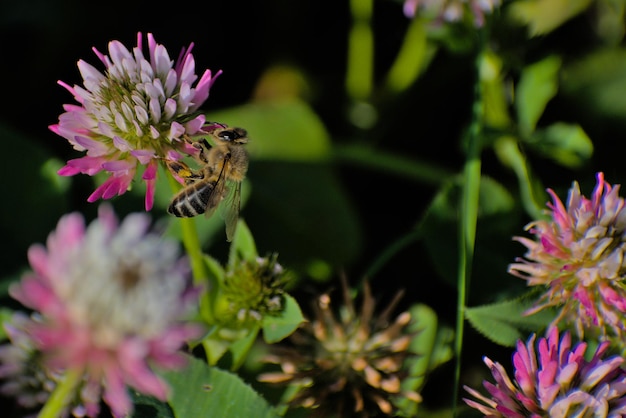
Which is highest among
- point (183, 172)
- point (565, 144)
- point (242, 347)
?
point (565, 144)

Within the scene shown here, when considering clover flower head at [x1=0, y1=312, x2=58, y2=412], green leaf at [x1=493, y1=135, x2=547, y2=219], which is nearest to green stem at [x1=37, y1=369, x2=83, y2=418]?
clover flower head at [x1=0, y1=312, x2=58, y2=412]

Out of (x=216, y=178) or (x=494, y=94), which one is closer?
(x=216, y=178)

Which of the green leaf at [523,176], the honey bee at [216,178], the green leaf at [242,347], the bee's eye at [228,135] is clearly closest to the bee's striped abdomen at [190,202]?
the honey bee at [216,178]

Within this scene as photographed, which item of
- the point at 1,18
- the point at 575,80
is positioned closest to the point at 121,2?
the point at 1,18

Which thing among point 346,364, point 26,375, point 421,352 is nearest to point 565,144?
point 421,352

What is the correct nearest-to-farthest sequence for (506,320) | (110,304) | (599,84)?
(110,304)
(506,320)
(599,84)

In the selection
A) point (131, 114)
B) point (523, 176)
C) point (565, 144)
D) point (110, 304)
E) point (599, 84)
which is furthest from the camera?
point (599, 84)

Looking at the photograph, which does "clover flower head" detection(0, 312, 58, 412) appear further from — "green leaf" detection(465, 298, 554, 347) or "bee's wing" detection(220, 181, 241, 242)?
"green leaf" detection(465, 298, 554, 347)

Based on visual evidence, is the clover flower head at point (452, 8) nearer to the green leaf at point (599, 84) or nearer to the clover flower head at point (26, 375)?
the green leaf at point (599, 84)

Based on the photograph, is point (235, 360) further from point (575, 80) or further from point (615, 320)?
point (575, 80)

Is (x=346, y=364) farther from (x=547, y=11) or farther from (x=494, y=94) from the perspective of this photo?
(x=547, y=11)
